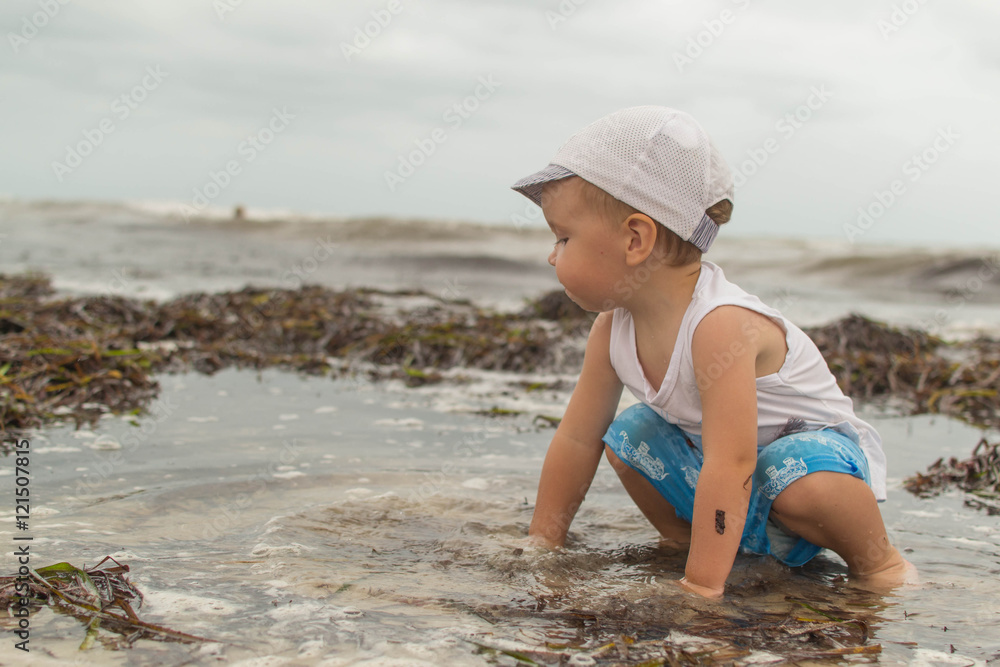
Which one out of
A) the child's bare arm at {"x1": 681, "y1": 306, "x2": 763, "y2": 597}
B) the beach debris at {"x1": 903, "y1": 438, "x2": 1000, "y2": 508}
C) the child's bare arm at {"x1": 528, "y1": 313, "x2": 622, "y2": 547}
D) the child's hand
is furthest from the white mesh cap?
the beach debris at {"x1": 903, "y1": 438, "x2": 1000, "y2": 508}

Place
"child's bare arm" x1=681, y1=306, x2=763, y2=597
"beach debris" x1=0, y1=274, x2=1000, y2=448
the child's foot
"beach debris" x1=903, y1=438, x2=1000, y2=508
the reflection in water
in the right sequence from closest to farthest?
the reflection in water < "child's bare arm" x1=681, y1=306, x2=763, y2=597 < the child's foot < "beach debris" x1=903, y1=438, x2=1000, y2=508 < "beach debris" x1=0, y1=274, x2=1000, y2=448

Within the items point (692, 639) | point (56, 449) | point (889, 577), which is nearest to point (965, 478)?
point (889, 577)

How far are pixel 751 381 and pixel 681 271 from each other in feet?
1.22

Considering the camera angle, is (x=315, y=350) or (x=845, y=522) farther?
(x=315, y=350)

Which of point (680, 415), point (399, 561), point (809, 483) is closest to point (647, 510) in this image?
point (680, 415)

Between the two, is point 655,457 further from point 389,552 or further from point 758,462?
point 389,552

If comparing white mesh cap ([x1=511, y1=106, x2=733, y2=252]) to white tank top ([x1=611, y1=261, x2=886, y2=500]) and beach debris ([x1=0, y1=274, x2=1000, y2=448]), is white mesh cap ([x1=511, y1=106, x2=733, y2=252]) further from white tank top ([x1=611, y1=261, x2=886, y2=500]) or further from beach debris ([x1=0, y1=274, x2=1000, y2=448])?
beach debris ([x1=0, y1=274, x2=1000, y2=448])

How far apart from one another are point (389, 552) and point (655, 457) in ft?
2.80

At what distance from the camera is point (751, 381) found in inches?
82.4

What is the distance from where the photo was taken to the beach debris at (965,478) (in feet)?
10.6

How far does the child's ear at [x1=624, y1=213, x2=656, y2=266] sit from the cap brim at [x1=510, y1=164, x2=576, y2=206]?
21 cm

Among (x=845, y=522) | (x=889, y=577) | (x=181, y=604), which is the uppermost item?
(x=845, y=522)

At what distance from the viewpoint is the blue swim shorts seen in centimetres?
221

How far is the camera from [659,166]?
6.93 feet
